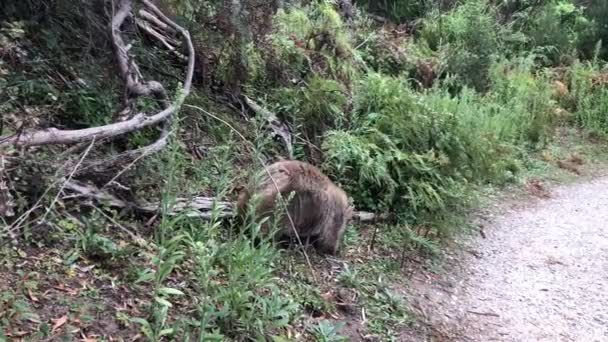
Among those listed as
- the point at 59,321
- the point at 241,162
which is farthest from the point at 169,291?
the point at 241,162

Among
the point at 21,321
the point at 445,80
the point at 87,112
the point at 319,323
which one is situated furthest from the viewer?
the point at 445,80

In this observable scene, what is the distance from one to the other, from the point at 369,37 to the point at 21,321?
8120 millimetres

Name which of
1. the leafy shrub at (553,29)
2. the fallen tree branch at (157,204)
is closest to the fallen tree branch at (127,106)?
the fallen tree branch at (157,204)

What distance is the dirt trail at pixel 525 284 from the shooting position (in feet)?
16.8

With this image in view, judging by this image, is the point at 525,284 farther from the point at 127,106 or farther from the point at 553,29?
the point at 553,29

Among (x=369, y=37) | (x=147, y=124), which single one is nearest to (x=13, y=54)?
(x=147, y=124)

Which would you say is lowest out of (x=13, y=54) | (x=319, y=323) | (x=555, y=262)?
(x=555, y=262)

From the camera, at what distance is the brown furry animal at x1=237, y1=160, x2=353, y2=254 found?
470 cm

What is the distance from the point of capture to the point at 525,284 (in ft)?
19.7

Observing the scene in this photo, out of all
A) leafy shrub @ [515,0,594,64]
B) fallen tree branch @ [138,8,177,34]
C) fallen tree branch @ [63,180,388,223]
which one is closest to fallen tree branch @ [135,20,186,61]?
fallen tree branch @ [138,8,177,34]

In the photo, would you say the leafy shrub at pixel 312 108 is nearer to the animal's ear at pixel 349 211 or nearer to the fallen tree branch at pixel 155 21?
the animal's ear at pixel 349 211

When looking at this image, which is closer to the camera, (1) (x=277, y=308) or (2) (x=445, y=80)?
(1) (x=277, y=308)

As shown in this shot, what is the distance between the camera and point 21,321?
3074 millimetres

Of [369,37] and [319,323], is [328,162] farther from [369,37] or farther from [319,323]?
[369,37]
